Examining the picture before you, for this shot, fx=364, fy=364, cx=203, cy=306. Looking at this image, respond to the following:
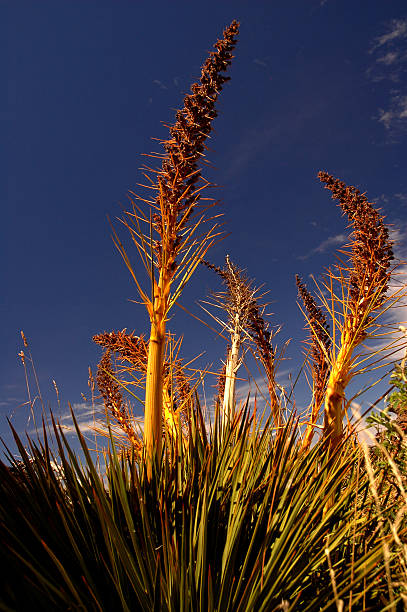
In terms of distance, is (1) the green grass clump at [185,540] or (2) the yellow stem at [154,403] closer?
(1) the green grass clump at [185,540]

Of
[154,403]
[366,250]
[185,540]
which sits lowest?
[185,540]

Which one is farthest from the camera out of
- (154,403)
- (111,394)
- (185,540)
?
(111,394)

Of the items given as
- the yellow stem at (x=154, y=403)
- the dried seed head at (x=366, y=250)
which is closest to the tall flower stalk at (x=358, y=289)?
the dried seed head at (x=366, y=250)

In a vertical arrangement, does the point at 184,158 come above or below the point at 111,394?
above

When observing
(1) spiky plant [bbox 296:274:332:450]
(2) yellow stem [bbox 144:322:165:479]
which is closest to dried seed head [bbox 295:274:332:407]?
(1) spiky plant [bbox 296:274:332:450]

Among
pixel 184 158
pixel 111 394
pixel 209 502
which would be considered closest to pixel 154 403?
pixel 209 502

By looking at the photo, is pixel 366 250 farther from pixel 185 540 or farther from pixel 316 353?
pixel 185 540

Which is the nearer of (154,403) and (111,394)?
(154,403)

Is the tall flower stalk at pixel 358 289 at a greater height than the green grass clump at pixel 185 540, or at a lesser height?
greater

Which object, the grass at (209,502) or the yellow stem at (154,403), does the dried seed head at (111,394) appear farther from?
the yellow stem at (154,403)

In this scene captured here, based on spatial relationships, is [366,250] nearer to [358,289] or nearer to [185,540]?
[358,289]

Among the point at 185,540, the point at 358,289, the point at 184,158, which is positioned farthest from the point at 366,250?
the point at 185,540

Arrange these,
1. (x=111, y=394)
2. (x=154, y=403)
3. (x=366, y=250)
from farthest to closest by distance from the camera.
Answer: (x=111, y=394) → (x=366, y=250) → (x=154, y=403)

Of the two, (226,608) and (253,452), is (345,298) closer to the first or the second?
(253,452)
